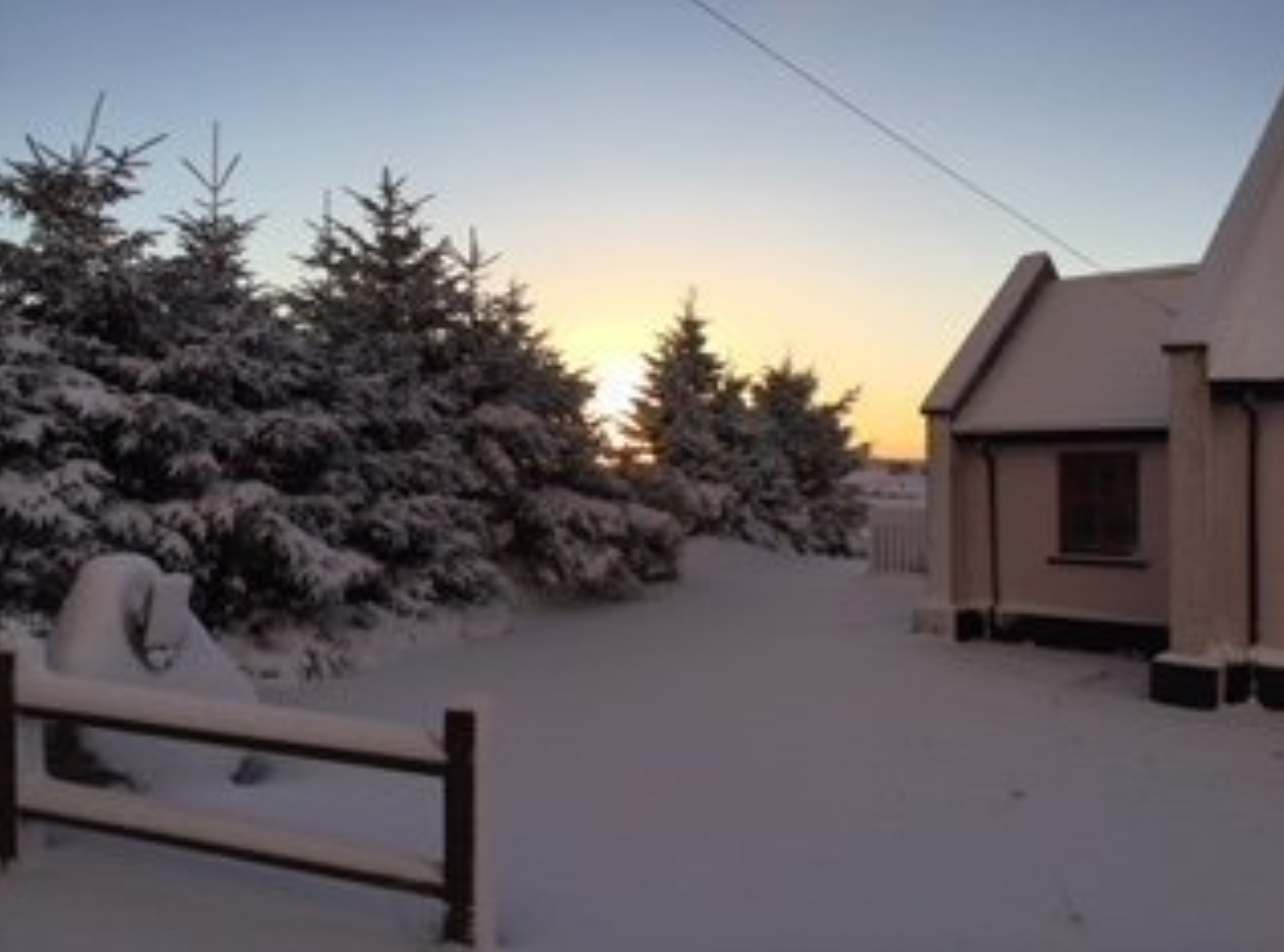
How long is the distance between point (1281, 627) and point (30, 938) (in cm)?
1134

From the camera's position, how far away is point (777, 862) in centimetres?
759

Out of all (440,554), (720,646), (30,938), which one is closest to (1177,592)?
(720,646)

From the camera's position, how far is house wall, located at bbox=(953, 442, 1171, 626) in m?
16.1

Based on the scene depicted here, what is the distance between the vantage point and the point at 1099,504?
16.8 m

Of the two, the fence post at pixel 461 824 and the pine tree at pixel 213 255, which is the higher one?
the pine tree at pixel 213 255

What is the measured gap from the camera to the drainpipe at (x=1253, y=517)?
Result: 13.5m

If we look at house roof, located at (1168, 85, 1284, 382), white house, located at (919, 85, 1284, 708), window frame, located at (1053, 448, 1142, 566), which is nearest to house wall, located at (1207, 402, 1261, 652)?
white house, located at (919, 85, 1284, 708)

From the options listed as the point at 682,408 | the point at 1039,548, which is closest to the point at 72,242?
the point at 1039,548

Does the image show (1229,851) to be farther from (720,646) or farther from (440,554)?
(440,554)

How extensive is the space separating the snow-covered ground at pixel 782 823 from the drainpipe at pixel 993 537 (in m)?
1.80

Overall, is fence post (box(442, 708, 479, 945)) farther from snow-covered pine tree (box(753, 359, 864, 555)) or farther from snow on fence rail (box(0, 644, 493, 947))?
snow-covered pine tree (box(753, 359, 864, 555))

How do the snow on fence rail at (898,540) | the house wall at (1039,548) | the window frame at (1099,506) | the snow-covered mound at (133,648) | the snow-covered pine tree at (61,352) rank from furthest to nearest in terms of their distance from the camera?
1. the snow on fence rail at (898,540)
2. the window frame at (1099,506)
3. the house wall at (1039,548)
4. the snow-covered pine tree at (61,352)
5. the snow-covered mound at (133,648)

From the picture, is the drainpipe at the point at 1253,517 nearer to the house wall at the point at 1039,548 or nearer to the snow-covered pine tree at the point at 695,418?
the house wall at the point at 1039,548

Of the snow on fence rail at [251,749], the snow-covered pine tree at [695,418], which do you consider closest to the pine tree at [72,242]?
the snow on fence rail at [251,749]
